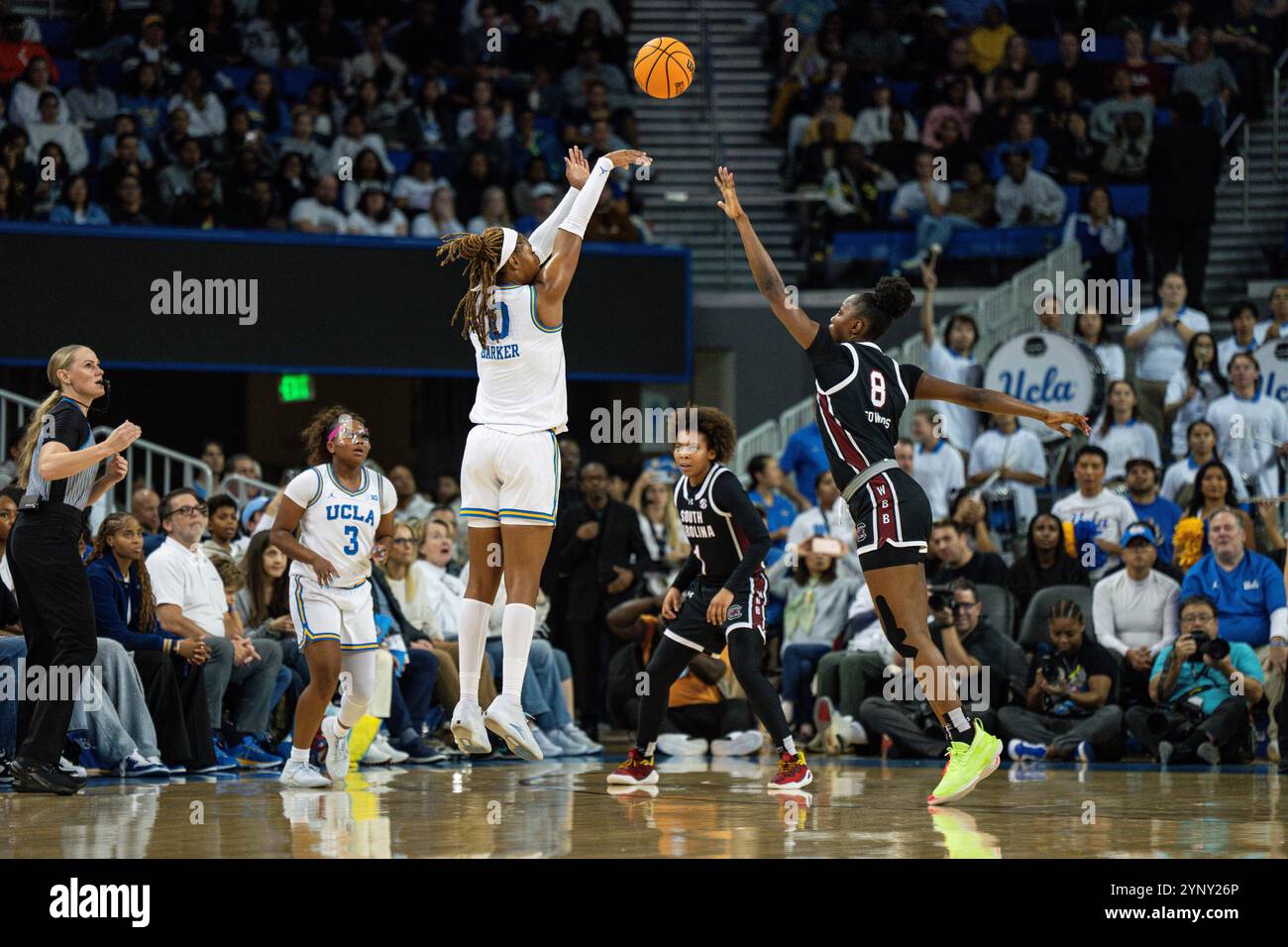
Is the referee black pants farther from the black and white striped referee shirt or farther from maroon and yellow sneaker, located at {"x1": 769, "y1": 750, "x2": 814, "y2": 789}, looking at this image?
maroon and yellow sneaker, located at {"x1": 769, "y1": 750, "x2": 814, "y2": 789}

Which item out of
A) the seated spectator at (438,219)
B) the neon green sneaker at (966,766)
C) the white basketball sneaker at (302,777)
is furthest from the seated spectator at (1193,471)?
the seated spectator at (438,219)

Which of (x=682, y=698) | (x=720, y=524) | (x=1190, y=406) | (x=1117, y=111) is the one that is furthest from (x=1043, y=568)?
(x=1117, y=111)

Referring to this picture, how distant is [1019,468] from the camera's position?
14820mm

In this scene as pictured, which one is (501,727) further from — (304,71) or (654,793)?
(304,71)

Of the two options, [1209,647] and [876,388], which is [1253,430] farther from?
[876,388]

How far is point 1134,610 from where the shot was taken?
1224 cm

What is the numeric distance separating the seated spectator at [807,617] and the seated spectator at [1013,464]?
1900mm

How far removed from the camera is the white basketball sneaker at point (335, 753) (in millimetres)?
9328

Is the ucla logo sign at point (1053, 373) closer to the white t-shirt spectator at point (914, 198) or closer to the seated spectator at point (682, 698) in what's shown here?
the white t-shirt spectator at point (914, 198)

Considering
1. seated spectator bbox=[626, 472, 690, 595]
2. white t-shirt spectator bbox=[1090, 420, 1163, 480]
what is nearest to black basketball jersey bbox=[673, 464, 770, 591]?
seated spectator bbox=[626, 472, 690, 595]

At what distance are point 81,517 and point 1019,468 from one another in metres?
8.74

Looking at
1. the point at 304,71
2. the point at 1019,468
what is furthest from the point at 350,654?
the point at 304,71

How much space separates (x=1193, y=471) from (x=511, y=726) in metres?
8.15

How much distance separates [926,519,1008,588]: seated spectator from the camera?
12.7m
